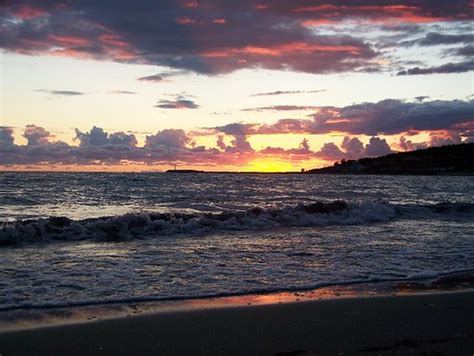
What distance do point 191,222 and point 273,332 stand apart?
12199 millimetres

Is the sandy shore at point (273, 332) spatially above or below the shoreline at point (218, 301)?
above

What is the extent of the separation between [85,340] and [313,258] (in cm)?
711

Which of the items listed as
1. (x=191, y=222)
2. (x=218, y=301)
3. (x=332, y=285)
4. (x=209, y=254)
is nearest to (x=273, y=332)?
(x=218, y=301)

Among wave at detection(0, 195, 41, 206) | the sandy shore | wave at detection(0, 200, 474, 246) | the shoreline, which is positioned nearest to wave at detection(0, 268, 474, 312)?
the shoreline

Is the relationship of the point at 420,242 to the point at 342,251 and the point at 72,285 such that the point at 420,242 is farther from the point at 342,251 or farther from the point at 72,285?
the point at 72,285

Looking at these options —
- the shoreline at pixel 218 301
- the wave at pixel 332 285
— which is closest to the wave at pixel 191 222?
the wave at pixel 332 285

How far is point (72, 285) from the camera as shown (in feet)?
28.2

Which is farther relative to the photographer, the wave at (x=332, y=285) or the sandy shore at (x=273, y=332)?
the wave at (x=332, y=285)

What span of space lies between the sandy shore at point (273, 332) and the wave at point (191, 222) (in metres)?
8.97

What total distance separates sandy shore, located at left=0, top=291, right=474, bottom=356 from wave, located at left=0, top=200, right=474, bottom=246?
29.4ft

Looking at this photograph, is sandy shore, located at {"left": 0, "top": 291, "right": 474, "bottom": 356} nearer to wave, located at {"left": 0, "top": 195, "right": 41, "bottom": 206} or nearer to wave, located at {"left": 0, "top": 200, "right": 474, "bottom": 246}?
wave, located at {"left": 0, "top": 200, "right": 474, "bottom": 246}

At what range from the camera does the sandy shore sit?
543 cm

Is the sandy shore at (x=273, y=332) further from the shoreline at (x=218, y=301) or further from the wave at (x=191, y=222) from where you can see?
the wave at (x=191, y=222)

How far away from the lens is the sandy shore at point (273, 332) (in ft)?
17.8
